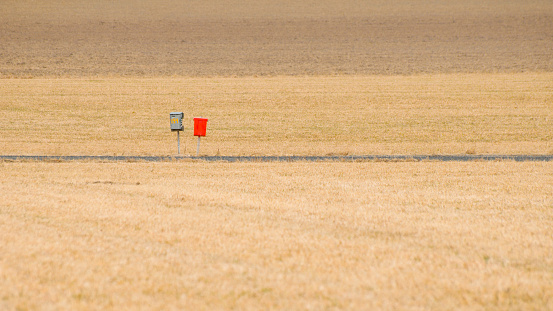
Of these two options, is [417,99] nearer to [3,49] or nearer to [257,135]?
[257,135]

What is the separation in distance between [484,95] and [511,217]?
2886 cm

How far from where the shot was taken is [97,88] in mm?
39375

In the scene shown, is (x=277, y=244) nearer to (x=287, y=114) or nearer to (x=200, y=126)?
(x=200, y=126)

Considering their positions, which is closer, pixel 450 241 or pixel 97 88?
pixel 450 241

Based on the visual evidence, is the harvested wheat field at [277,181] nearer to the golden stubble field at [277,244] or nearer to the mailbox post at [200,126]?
the golden stubble field at [277,244]

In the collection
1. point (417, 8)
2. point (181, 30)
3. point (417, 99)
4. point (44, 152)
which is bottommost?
point (44, 152)

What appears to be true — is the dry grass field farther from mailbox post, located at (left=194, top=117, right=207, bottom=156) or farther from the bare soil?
the bare soil

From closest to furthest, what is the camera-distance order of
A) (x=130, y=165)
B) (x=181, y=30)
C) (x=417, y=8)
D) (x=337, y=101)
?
(x=130, y=165), (x=337, y=101), (x=181, y=30), (x=417, y=8)

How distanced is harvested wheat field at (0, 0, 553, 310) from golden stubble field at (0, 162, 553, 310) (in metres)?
0.03

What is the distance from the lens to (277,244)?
24.4ft

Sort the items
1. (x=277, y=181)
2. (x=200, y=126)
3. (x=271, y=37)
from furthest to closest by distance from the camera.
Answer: (x=271, y=37) < (x=200, y=126) < (x=277, y=181)

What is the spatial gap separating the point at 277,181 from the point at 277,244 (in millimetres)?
5521

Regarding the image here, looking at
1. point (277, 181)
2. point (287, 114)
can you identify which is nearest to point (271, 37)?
point (287, 114)

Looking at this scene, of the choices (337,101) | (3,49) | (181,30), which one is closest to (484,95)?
(337,101)
